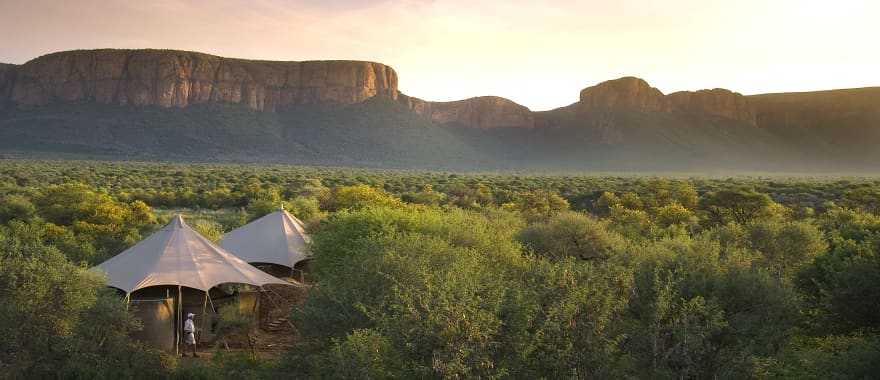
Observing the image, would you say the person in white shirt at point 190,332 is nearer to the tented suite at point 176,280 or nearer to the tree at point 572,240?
the tented suite at point 176,280

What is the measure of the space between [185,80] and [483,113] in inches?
2364

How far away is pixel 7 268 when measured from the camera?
12570 mm

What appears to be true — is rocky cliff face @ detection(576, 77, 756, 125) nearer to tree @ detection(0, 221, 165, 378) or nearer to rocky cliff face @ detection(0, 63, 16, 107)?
rocky cliff face @ detection(0, 63, 16, 107)

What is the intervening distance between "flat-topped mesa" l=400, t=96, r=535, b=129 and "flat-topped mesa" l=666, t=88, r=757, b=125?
30122 mm

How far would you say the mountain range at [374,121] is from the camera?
102 meters

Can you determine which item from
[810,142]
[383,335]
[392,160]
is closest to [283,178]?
[392,160]

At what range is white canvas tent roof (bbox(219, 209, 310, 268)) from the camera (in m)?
20.7

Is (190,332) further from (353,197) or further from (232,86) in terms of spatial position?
(232,86)

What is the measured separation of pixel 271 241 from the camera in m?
21.2

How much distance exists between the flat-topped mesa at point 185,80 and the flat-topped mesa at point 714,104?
5843 cm

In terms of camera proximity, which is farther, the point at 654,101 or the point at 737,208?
the point at 654,101

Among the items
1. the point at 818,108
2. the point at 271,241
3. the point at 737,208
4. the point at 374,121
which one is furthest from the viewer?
the point at 818,108

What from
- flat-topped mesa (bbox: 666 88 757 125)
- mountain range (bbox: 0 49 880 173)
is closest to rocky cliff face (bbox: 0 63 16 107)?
mountain range (bbox: 0 49 880 173)

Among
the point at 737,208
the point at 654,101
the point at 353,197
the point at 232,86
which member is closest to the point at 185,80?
the point at 232,86
